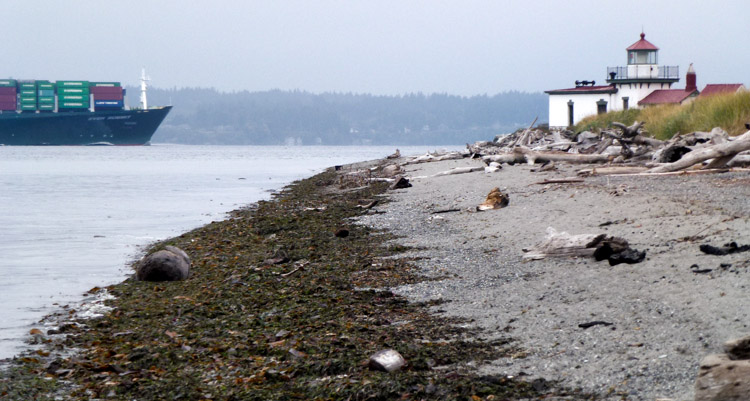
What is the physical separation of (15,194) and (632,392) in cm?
2959

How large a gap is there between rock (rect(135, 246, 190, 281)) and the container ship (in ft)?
379

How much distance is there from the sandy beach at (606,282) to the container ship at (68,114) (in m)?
114

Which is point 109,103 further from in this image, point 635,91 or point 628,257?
point 628,257

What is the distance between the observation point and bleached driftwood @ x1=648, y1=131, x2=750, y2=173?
41.4ft

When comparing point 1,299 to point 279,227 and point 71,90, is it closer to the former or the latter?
point 279,227

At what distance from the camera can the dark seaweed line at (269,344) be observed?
14.9 feet

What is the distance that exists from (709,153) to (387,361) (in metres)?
10.0

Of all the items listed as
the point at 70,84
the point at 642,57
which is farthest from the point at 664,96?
the point at 70,84

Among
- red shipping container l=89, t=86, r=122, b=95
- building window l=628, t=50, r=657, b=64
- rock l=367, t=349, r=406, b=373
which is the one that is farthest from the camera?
red shipping container l=89, t=86, r=122, b=95

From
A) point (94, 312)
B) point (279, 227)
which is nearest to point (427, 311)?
point (94, 312)

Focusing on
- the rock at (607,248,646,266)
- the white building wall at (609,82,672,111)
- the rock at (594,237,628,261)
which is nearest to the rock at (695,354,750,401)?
the rock at (607,248,646,266)

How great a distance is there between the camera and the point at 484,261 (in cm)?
816

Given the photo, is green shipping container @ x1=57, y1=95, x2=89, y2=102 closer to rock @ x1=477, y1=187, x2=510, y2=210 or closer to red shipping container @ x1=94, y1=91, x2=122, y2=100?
red shipping container @ x1=94, y1=91, x2=122, y2=100

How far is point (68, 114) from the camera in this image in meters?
116
